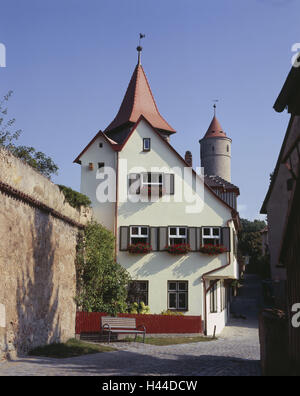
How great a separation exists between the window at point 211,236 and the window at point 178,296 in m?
2.26

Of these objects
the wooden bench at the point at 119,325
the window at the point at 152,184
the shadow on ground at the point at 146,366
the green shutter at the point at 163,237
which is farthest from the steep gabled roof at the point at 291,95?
the window at the point at 152,184

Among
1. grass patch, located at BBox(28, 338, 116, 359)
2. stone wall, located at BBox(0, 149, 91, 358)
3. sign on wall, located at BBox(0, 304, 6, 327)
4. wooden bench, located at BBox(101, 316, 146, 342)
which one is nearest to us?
sign on wall, located at BBox(0, 304, 6, 327)

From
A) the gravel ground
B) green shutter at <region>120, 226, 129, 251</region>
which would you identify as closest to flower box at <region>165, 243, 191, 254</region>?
green shutter at <region>120, 226, 129, 251</region>

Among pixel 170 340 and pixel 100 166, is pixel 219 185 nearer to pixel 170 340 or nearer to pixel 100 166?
pixel 100 166

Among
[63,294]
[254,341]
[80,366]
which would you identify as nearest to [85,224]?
[63,294]

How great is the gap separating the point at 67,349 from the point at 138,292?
24.5ft

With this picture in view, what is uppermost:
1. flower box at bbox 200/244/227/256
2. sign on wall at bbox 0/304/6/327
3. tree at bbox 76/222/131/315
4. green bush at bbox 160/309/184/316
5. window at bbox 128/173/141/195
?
window at bbox 128/173/141/195

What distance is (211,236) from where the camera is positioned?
73.9ft

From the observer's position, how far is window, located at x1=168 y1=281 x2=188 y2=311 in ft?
72.2

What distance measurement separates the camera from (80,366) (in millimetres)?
10656

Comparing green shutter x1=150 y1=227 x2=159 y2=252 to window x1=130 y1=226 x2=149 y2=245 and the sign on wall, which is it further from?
the sign on wall

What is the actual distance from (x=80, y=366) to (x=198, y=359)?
3.47m

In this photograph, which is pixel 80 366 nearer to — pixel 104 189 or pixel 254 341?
pixel 254 341

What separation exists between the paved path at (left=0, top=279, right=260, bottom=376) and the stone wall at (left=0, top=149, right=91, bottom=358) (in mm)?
1293
